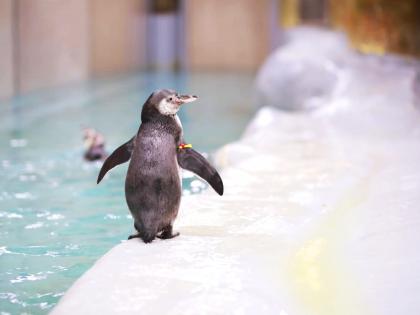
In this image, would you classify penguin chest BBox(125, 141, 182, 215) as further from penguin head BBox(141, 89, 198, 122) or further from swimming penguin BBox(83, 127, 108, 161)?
swimming penguin BBox(83, 127, 108, 161)

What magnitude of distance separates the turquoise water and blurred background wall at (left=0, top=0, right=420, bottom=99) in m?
0.71

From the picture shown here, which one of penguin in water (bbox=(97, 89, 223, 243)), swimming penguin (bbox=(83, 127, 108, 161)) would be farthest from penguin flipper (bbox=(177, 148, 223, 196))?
swimming penguin (bbox=(83, 127, 108, 161))

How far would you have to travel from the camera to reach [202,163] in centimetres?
315

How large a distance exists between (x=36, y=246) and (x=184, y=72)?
1280 centimetres

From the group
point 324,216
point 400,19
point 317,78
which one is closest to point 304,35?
point 400,19

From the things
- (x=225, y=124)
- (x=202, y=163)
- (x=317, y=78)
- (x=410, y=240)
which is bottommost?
(x=225, y=124)

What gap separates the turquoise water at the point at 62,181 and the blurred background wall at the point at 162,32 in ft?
2.34

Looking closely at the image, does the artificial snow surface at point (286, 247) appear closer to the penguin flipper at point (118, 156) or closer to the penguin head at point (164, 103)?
the penguin flipper at point (118, 156)

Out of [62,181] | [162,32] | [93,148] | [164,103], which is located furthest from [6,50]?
[162,32]

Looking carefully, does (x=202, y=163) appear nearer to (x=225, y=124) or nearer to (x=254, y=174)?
(x=254, y=174)

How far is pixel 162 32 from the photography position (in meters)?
18.0

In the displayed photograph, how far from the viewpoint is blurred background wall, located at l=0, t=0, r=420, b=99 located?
10539mm

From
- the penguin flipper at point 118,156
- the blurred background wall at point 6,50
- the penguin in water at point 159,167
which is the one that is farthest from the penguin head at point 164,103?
the blurred background wall at point 6,50

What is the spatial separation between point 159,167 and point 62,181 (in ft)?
8.28
